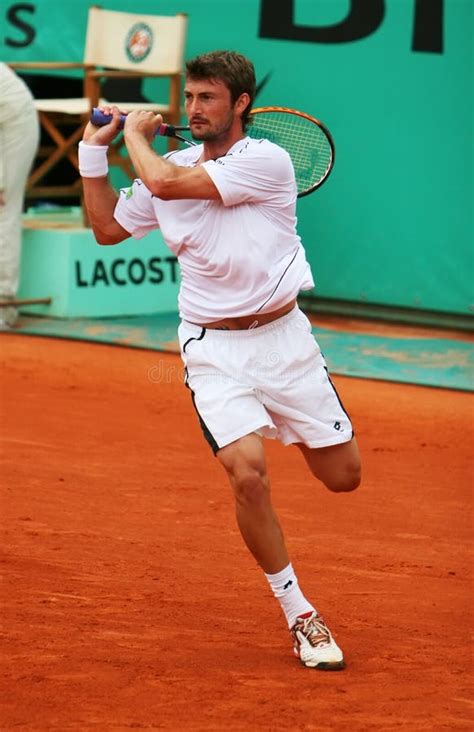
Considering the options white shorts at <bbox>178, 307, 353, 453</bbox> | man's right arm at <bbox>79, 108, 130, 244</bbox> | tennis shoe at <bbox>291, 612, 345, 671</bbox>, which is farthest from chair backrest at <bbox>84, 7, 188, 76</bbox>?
tennis shoe at <bbox>291, 612, 345, 671</bbox>

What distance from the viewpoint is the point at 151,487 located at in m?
6.82

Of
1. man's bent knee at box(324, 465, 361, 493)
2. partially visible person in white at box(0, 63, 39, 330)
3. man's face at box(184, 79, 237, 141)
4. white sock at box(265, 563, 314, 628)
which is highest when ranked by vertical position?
man's face at box(184, 79, 237, 141)

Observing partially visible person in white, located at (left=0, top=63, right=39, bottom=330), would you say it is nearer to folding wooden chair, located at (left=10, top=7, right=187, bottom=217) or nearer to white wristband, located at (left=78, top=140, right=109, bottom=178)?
folding wooden chair, located at (left=10, top=7, right=187, bottom=217)

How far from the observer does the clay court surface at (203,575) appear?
4.34 meters

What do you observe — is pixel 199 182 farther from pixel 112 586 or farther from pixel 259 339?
pixel 112 586

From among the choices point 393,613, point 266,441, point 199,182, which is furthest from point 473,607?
point 266,441

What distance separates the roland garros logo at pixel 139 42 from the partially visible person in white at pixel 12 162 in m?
1.13

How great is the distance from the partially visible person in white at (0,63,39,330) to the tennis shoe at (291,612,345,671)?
6.37 meters

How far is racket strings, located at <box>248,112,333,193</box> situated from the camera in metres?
5.54

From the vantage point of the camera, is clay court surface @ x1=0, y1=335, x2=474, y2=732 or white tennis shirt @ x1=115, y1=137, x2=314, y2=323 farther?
white tennis shirt @ x1=115, y1=137, x2=314, y2=323

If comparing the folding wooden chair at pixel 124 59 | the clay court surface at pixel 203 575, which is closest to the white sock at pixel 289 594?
the clay court surface at pixel 203 575

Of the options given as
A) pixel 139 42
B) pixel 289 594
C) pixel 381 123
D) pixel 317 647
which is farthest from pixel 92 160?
pixel 139 42

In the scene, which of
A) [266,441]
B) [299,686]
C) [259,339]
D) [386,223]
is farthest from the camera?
[386,223]

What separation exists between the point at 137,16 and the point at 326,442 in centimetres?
713
